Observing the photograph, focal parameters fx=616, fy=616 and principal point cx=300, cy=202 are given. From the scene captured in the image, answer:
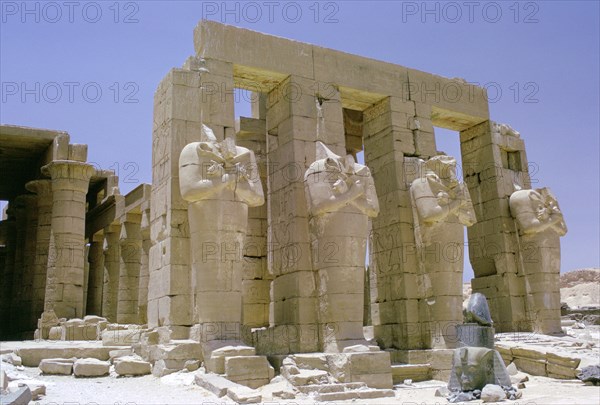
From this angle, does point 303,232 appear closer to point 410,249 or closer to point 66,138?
point 410,249

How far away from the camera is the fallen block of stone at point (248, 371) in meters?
8.35

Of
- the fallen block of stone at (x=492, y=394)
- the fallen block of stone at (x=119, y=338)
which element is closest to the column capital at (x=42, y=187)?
the fallen block of stone at (x=119, y=338)

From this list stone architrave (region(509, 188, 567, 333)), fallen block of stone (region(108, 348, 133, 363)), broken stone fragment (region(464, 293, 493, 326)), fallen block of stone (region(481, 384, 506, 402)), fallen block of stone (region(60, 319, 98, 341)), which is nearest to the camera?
fallen block of stone (region(481, 384, 506, 402))

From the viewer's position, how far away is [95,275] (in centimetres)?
2203

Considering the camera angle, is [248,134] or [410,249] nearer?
[410,249]

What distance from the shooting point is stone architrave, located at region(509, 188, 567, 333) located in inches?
536

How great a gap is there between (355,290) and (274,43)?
15.9ft

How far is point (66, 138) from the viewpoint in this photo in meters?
16.2

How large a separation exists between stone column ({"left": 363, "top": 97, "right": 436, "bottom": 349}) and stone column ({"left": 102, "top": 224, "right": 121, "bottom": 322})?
11.1 meters

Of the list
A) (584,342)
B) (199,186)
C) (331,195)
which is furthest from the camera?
(584,342)

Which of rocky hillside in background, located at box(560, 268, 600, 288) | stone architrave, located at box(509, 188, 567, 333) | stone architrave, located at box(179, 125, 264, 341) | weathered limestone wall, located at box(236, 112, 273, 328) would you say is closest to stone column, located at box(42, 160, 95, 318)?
weathered limestone wall, located at box(236, 112, 273, 328)

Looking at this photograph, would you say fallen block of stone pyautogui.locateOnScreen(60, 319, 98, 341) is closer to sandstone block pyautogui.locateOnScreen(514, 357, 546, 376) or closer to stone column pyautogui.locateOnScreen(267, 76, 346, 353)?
stone column pyautogui.locateOnScreen(267, 76, 346, 353)

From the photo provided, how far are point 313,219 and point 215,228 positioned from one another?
6.31 ft

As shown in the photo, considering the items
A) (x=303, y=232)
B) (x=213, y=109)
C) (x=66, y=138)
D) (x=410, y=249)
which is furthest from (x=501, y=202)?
(x=66, y=138)
